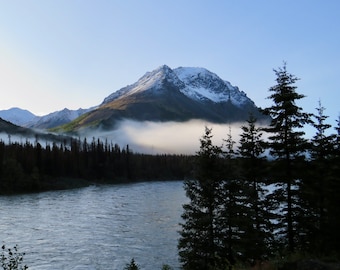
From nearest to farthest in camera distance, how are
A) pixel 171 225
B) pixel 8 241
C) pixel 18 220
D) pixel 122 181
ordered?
1. pixel 8 241
2. pixel 171 225
3. pixel 18 220
4. pixel 122 181

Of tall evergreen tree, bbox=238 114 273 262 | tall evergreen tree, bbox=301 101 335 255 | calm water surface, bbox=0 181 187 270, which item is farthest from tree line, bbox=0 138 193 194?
tall evergreen tree, bbox=301 101 335 255

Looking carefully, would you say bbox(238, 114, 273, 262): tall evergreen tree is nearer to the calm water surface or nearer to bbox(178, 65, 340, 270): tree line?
bbox(178, 65, 340, 270): tree line

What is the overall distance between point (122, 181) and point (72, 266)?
442 feet

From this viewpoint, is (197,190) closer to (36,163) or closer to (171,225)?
(171,225)

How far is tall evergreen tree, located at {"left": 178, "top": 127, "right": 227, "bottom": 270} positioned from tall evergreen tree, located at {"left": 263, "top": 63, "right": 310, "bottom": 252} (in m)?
4.07

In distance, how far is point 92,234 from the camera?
48406 millimetres

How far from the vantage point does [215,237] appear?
82.7 feet

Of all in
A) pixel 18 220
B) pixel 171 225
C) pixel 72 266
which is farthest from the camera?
pixel 18 220

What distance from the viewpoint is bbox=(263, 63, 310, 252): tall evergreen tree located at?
2455cm

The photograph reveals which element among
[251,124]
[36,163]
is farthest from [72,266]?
[36,163]

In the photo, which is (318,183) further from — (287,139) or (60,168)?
(60,168)

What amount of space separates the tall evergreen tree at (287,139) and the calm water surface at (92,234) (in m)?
12.6

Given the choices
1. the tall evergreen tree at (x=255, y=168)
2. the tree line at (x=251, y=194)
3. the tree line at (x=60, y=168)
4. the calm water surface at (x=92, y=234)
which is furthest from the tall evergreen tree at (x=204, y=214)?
the tree line at (x=60, y=168)

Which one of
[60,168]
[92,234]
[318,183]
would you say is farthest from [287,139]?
[60,168]
